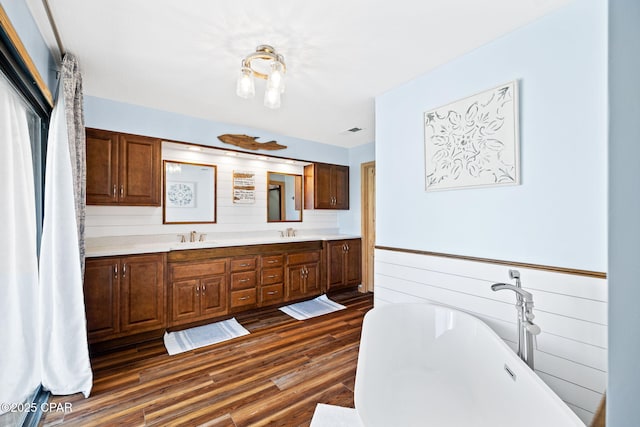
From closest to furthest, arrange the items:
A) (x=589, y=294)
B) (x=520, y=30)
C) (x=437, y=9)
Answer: (x=589, y=294)
(x=437, y=9)
(x=520, y=30)

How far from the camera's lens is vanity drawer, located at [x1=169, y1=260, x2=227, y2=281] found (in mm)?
3031

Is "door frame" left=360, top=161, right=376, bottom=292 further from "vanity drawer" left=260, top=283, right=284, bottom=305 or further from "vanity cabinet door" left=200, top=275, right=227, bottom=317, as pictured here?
"vanity cabinet door" left=200, top=275, right=227, bottom=317

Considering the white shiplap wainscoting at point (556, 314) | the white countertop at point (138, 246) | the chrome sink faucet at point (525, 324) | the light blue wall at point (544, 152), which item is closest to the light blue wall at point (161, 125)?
the white countertop at point (138, 246)

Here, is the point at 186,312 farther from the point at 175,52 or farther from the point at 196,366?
the point at 175,52

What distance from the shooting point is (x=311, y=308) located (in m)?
3.84

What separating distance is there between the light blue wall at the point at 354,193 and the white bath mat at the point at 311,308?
4.21 ft

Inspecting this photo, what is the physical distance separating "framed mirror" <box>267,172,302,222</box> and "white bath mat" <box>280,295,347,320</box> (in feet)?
4.18

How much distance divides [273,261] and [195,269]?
3.16 feet

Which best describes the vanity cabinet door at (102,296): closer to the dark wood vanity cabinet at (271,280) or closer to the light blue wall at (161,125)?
the light blue wall at (161,125)

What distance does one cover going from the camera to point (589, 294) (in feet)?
5.13

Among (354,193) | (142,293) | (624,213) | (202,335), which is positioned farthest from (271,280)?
(624,213)

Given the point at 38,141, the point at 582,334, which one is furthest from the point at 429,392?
the point at 38,141

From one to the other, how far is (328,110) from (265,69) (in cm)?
109

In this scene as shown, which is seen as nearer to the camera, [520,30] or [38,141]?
[520,30]
